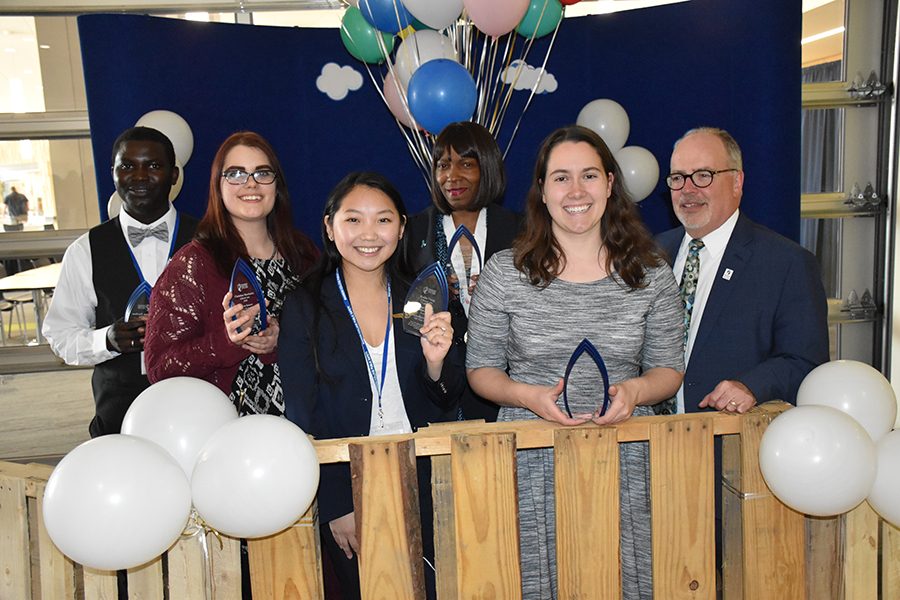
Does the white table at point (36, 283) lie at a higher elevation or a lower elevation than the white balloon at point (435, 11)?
lower

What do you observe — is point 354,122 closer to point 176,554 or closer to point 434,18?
point 434,18

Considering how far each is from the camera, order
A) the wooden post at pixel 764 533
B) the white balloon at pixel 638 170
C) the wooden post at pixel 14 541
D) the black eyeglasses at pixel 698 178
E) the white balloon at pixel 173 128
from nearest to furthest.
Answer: the wooden post at pixel 764 533 < the wooden post at pixel 14 541 < the black eyeglasses at pixel 698 178 < the white balloon at pixel 173 128 < the white balloon at pixel 638 170

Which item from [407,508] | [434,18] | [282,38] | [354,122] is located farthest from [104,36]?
[407,508]

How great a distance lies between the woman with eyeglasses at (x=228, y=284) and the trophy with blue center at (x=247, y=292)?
19 mm

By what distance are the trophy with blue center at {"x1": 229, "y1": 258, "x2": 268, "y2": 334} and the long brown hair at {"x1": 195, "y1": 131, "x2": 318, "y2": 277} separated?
0.49ft

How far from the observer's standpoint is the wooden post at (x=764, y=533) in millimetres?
1697

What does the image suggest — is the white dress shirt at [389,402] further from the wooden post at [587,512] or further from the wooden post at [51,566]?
the wooden post at [51,566]

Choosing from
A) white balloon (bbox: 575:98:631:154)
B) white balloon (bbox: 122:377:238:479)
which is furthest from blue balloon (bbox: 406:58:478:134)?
white balloon (bbox: 122:377:238:479)

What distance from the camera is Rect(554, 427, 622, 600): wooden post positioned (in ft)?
5.39

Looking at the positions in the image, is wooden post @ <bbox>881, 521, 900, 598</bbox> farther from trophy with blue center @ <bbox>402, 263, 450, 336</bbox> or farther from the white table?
the white table

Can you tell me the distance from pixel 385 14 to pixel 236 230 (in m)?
1.57

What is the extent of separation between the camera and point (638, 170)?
382cm

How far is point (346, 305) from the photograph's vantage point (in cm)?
205

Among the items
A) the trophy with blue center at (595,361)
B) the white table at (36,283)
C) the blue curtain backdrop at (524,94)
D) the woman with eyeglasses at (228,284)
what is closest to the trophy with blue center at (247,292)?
the woman with eyeglasses at (228,284)
